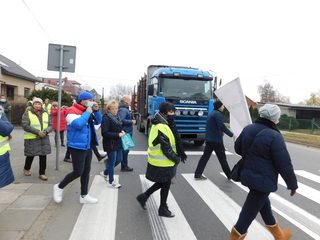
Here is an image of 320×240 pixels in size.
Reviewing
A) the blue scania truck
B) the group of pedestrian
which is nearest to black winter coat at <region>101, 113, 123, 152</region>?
the group of pedestrian

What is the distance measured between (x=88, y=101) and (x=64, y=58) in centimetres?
288

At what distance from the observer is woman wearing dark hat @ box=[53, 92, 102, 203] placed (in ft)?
15.8

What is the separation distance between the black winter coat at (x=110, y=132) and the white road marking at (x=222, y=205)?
1.88 meters

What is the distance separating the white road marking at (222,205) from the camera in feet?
13.9

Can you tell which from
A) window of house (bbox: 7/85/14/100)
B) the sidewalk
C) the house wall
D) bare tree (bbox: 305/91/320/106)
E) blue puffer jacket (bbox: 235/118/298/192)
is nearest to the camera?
blue puffer jacket (bbox: 235/118/298/192)

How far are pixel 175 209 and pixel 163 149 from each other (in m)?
1.22

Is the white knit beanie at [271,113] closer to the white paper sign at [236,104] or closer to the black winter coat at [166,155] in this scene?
the white paper sign at [236,104]

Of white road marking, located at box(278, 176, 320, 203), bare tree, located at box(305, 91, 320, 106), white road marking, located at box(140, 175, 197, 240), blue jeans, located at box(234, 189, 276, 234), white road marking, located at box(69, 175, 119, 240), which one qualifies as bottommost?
white road marking, located at box(69, 175, 119, 240)

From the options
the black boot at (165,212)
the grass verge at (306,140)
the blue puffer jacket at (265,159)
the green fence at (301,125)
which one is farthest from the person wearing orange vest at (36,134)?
the green fence at (301,125)

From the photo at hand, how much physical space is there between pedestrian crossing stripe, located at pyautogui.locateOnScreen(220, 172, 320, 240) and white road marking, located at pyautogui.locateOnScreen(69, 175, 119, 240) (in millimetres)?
2711

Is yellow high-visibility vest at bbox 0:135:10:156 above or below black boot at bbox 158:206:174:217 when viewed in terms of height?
above

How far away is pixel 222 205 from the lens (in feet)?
17.4

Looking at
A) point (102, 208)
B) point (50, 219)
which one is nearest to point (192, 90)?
point (102, 208)

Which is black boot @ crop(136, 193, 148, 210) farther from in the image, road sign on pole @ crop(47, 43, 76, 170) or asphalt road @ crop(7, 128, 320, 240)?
road sign on pole @ crop(47, 43, 76, 170)
